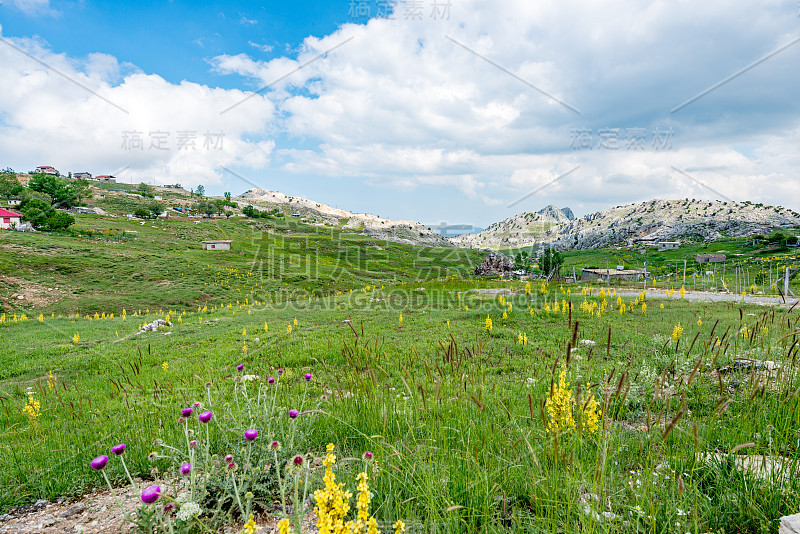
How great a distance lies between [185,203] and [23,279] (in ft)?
470

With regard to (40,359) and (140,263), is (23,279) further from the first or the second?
(40,359)

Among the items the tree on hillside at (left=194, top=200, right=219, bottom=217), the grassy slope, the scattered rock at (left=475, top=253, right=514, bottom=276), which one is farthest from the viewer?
the tree on hillside at (left=194, top=200, right=219, bottom=217)

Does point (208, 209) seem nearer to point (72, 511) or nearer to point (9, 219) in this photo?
point (9, 219)

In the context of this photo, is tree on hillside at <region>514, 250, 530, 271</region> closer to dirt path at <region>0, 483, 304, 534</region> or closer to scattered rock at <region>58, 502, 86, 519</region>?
dirt path at <region>0, 483, 304, 534</region>

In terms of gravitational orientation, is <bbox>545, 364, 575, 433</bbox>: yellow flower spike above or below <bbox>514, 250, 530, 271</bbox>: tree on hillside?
below

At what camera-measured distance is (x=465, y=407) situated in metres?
3.87

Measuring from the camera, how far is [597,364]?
23.9 feet

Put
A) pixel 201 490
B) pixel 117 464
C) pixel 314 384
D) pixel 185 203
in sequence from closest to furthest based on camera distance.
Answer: pixel 201 490
pixel 117 464
pixel 314 384
pixel 185 203

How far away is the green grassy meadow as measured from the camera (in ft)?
7.86

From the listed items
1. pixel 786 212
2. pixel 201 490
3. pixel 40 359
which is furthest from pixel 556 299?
pixel 786 212

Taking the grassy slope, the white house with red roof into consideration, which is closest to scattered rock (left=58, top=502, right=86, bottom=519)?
the grassy slope

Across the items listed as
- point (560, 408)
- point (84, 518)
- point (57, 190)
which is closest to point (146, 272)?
point (84, 518)

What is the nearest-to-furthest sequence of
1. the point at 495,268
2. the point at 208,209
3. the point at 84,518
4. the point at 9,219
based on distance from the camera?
the point at 84,518
the point at 495,268
the point at 9,219
the point at 208,209

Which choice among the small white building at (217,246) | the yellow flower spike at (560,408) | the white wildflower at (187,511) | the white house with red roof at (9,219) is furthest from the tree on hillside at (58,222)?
the yellow flower spike at (560,408)
